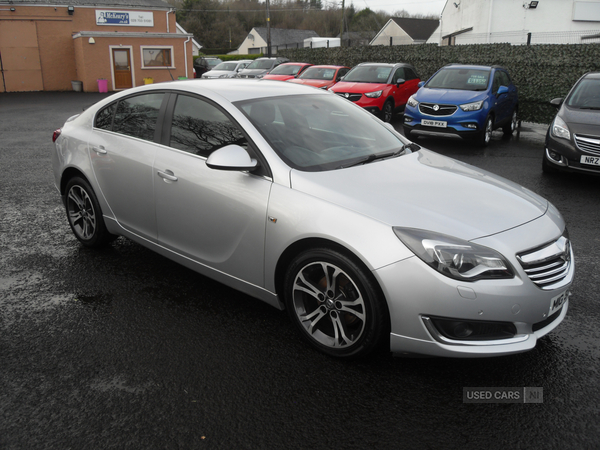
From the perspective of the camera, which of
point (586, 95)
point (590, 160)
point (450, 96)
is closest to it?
point (590, 160)

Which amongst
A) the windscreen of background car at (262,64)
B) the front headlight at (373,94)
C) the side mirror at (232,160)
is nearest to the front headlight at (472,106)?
the front headlight at (373,94)

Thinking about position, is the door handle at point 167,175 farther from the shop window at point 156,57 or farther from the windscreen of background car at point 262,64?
the shop window at point 156,57

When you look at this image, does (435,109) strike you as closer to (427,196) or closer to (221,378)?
(427,196)

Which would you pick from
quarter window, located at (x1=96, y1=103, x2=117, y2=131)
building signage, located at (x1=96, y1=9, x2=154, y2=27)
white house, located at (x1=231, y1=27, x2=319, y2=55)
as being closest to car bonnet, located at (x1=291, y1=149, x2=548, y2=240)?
quarter window, located at (x1=96, y1=103, x2=117, y2=131)

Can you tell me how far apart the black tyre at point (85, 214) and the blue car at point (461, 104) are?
790 centimetres

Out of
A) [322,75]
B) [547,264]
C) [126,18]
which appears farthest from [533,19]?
[547,264]

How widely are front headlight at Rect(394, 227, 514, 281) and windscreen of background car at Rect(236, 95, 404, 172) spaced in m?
0.97

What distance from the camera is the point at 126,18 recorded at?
32281mm

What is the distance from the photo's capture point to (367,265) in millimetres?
2791

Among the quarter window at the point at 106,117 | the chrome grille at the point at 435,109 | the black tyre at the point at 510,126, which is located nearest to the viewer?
the quarter window at the point at 106,117

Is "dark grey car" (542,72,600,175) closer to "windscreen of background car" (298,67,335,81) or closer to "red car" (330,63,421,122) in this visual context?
"red car" (330,63,421,122)

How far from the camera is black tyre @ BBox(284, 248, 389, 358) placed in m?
2.86

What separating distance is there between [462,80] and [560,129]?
4.37m

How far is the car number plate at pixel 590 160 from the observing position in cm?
719
